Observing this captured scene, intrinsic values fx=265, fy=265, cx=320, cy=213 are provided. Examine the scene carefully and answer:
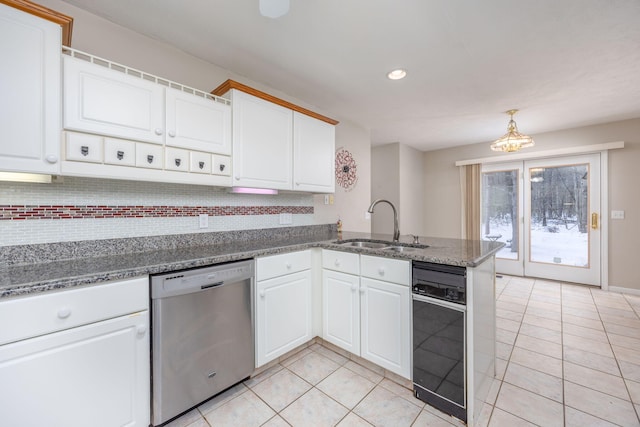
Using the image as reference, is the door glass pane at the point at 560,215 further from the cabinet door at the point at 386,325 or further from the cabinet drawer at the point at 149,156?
the cabinet drawer at the point at 149,156

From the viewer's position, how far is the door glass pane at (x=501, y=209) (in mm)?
4445

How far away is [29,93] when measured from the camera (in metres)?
1.21

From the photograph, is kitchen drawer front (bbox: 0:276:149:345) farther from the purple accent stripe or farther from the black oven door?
the black oven door

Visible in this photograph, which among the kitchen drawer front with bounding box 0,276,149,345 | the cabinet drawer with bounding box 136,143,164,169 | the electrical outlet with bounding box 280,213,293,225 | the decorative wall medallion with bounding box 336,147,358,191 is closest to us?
the kitchen drawer front with bounding box 0,276,149,345

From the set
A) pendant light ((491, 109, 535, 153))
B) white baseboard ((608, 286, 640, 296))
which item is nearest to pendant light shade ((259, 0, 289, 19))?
pendant light ((491, 109, 535, 153))

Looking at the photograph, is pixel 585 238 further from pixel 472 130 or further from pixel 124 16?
pixel 124 16

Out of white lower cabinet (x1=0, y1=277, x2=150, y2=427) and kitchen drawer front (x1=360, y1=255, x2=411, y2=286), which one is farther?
kitchen drawer front (x1=360, y1=255, x2=411, y2=286)

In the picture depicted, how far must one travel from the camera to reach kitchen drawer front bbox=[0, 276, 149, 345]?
38.6 inches

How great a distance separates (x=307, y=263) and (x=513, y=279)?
3.95 m

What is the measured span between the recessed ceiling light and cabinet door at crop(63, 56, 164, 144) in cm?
181

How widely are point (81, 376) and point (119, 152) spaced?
1089 mm

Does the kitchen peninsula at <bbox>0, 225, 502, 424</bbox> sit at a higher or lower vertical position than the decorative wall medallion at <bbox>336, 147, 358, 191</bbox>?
lower

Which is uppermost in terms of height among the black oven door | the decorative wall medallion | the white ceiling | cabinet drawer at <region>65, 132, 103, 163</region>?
the white ceiling

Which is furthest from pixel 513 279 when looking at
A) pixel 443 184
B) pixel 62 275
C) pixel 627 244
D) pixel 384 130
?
pixel 62 275
